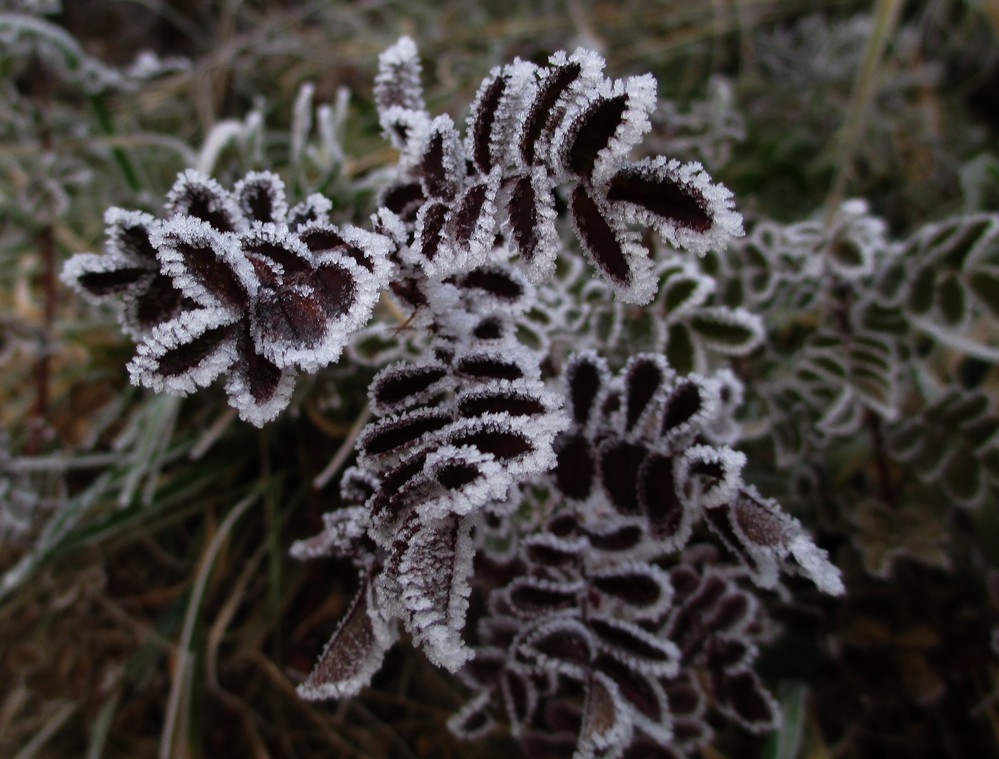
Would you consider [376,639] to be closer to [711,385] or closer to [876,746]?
[711,385]

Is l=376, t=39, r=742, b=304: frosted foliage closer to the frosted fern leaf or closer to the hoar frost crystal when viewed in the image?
the hoar frost crystal

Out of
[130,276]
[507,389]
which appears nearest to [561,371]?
[507,389]

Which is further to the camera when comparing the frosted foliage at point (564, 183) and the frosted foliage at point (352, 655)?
the frosted foliage at point (352, 655)

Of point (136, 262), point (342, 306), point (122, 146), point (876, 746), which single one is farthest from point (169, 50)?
point (876, 746)

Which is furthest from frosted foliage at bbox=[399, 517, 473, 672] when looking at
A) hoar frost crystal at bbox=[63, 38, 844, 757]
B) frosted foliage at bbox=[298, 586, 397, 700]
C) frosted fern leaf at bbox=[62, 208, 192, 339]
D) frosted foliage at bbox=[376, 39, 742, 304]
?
frosted fern leaf at bbox=[62, 208, 192, 339]

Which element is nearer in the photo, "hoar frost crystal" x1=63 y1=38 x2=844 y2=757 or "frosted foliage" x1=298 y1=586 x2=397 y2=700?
"hoar frost crystal" x1=63 y1=38 x2=844 y2=757

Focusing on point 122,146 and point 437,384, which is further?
point 122,146

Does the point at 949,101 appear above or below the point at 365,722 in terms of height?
above

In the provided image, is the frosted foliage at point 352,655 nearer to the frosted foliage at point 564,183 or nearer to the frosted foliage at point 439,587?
the frosted foliage at point 439,587

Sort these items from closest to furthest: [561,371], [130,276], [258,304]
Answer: [258,304] → [130,276] → [561,371]

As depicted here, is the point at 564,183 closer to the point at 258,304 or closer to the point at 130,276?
the point at 258,304

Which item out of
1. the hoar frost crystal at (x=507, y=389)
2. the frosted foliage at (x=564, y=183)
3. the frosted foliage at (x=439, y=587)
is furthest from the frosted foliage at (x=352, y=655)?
the frosted foliage at (x=564, y=183)
